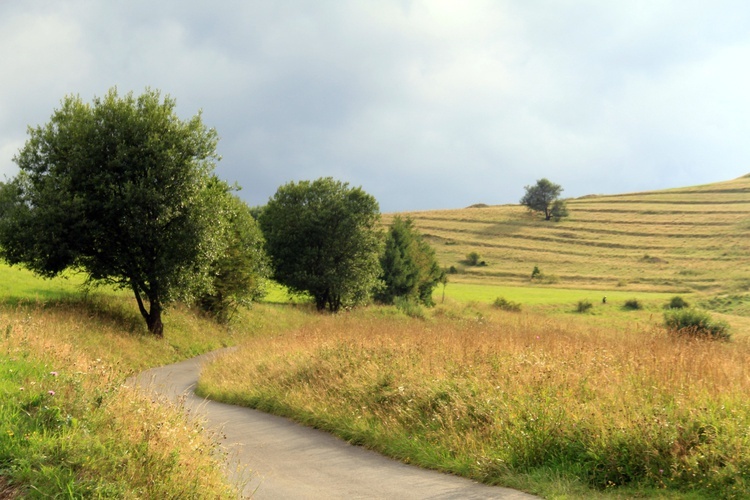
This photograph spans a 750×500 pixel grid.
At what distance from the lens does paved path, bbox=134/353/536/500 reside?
287 inches

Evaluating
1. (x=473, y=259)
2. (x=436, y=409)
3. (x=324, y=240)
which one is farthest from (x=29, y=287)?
(x=473, y=259)

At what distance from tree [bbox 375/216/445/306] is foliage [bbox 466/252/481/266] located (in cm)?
3338

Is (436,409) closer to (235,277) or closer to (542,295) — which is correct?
(235,277)

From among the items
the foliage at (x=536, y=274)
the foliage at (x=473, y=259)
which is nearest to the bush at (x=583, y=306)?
the foliage at (x=536, y=274)

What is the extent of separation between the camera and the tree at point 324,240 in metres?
54.9

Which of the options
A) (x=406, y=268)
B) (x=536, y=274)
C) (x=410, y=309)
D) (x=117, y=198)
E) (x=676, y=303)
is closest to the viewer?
(x=117, y=198)

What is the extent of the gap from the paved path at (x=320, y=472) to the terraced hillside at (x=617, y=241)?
79202 millimetres

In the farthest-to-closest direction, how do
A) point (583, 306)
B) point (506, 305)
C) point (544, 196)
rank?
point (544, 196) < point (583, 306) < point (506, 305)

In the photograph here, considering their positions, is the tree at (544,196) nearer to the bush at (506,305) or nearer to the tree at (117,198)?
the bush at (506,305)

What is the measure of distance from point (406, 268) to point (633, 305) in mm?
25813

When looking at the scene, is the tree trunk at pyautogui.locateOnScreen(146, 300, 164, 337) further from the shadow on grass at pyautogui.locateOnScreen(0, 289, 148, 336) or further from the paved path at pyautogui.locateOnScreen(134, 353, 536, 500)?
the paved path at pyautogui.locateOnScreen(134, 353, 536, 500)

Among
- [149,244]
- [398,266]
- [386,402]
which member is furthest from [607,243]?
[386,402]

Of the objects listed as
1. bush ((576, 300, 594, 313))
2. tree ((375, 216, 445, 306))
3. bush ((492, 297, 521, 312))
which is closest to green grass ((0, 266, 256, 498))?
bush ((492, 297, 521, 312))

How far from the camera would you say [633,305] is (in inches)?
2638
